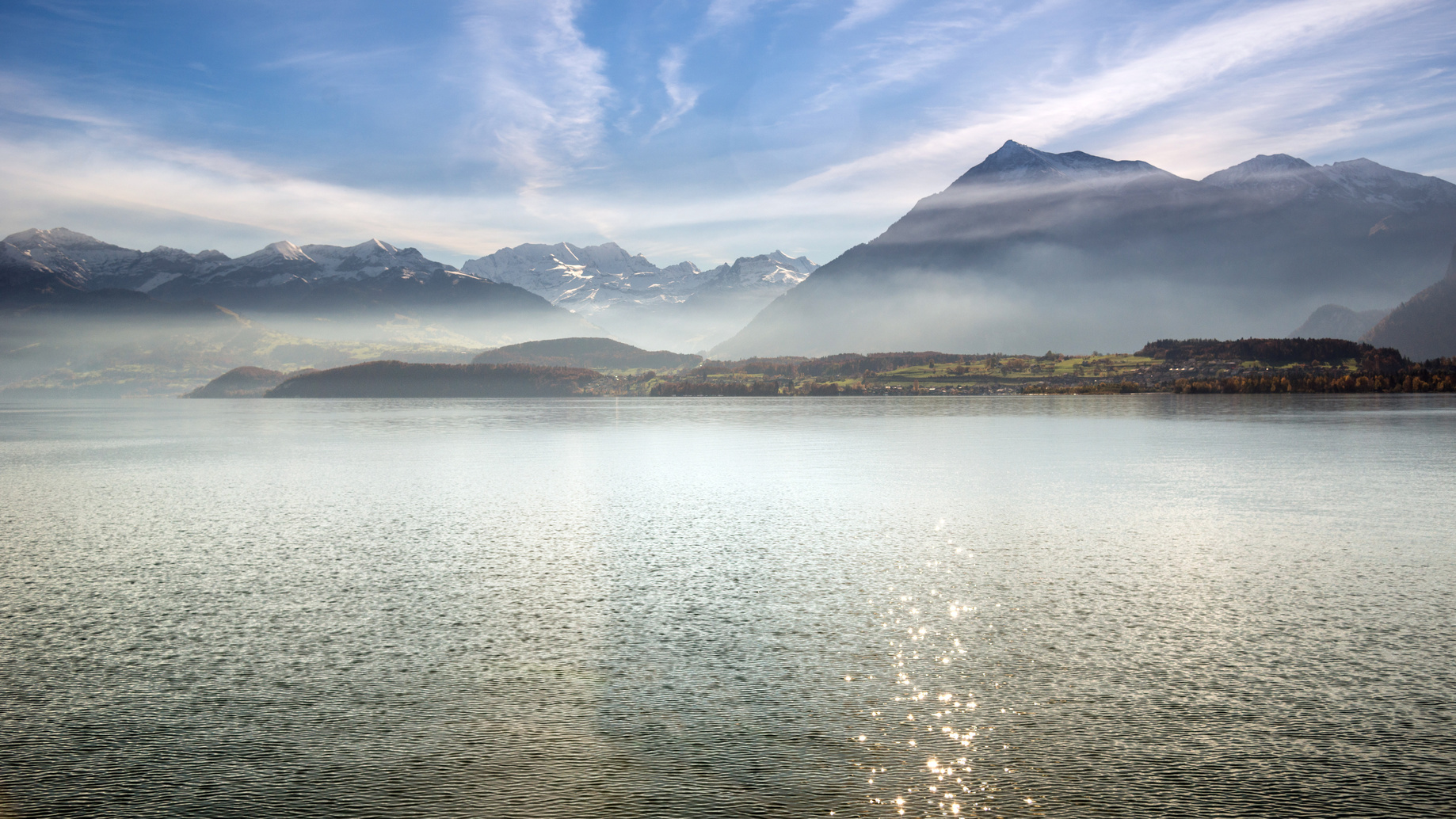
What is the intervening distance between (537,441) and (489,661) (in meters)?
63.6

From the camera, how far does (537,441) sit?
7738cm

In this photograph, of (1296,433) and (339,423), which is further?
(339,423)

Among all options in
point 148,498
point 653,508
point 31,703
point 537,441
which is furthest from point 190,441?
point 31,703

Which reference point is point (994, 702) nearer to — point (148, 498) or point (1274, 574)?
point (1274, 574)

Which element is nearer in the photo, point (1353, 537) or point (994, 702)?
Result: point (994, 702)

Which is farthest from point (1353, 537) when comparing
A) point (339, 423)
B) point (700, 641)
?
point (339, 423)

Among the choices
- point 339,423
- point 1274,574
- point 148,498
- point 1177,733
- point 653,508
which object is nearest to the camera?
point 1177,733

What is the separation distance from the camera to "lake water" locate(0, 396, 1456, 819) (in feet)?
33.9

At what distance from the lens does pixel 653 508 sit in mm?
35781

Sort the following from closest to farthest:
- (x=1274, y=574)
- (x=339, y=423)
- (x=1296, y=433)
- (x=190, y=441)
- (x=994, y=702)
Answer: (x=994, y=702) → (x=1274, y=574) → (x=1296, y=433) → (x=190, y=441) → (x=339, y=423)

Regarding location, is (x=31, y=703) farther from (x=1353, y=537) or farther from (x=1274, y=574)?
(x=1353, y=537)

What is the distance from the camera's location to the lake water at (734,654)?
10328 millimetres

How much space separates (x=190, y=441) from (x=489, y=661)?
8253 centimetres

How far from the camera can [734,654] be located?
1556cm
